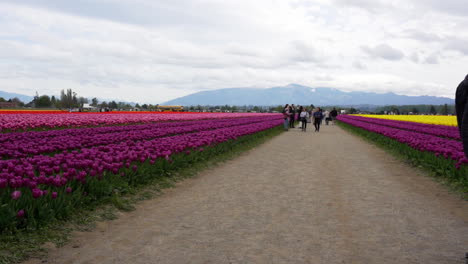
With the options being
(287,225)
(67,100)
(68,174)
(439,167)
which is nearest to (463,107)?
(287,225)

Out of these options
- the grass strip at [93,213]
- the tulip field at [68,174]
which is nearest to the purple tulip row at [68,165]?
the tulip field at [68,174]

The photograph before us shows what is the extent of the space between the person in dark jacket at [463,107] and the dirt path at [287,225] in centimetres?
157

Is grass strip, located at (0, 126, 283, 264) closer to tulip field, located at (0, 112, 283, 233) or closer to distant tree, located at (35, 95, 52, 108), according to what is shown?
tulip field, located at (0, 112, 283, 233)

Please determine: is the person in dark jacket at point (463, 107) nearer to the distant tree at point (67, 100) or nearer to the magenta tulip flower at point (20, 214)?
the magenta tulip flower at point (20, 214)

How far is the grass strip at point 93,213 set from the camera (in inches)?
188

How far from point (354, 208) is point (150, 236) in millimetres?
3635

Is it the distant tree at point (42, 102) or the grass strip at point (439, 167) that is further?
the distant tree at point (42, 102)

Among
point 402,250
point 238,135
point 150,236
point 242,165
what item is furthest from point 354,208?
point 238,135

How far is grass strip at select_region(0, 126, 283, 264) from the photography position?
15.6 ft

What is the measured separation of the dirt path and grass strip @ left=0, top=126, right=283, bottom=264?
0.22m

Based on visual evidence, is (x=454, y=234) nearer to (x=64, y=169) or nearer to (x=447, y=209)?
(x=447, y=209)

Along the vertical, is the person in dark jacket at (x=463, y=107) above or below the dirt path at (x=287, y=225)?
above

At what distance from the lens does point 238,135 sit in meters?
19.3

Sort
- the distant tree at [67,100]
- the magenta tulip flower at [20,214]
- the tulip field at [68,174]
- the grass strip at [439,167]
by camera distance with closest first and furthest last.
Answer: the magenta tulip flower at [20,214] < the tulip field at [68,174] < the grass strip at [439,167] < the distant tree at [67,100]
